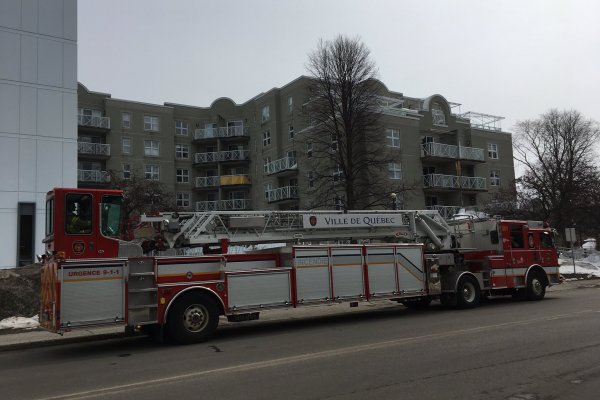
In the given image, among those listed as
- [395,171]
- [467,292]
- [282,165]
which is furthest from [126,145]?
[467,292]

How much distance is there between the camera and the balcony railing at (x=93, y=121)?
52531mm

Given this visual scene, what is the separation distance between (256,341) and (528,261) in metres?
11.6

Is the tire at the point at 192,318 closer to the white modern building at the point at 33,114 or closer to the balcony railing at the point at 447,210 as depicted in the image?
the white modern building at the point at 33,114

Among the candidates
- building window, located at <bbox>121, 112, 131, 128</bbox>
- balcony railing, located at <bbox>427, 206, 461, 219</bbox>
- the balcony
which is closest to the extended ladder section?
the balcony

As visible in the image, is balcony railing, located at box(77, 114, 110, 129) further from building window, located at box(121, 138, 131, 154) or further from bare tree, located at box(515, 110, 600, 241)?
bare tree, located at box(515, 110, 600, 241)

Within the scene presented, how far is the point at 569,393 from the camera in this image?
6.43 meters

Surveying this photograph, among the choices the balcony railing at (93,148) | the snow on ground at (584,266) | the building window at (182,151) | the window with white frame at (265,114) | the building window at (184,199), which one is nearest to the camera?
the snow on ground at (584,266)

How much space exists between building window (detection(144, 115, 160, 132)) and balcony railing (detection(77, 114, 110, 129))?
4446 millimetres

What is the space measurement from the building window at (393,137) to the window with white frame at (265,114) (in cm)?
1525

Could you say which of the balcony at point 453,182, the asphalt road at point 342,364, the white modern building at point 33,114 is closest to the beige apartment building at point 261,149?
the balcony at point 453,182

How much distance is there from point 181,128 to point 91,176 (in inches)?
508

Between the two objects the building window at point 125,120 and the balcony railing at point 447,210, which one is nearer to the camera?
the balcony railing at point 447,210

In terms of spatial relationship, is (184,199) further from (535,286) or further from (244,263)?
(244,263)

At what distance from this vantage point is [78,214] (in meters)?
11.3
